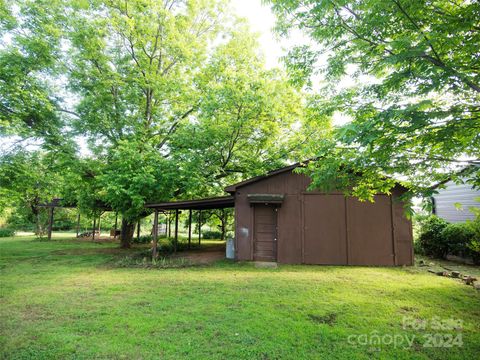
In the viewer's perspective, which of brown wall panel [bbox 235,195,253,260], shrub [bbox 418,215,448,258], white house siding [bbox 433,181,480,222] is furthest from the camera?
shrub [bbox 418,215,448,258]

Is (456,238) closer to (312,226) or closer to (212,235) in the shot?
(312,226)

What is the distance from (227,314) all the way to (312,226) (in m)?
5.94

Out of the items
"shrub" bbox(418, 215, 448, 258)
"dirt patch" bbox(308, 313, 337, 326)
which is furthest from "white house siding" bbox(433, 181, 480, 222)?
"dirt patch" bbox(308, 313, 337, 326)

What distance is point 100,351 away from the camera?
3.34m

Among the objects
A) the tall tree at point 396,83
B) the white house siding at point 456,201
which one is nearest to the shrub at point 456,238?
the white house siding at point 456,201

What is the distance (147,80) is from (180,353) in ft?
38.3

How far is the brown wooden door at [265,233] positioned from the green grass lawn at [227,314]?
1793mm

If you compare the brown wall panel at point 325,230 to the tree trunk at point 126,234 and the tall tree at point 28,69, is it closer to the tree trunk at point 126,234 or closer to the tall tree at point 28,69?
the tree trunk at point 126,234

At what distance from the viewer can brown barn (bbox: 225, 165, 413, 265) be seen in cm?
952

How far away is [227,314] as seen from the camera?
4602 millimetres

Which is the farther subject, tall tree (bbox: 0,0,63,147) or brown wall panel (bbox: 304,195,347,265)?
brown wall panel (bbox: 304,195,347,265)

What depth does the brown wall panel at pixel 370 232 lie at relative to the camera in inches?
372

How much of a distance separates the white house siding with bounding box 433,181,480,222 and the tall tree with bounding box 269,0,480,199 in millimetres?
7745

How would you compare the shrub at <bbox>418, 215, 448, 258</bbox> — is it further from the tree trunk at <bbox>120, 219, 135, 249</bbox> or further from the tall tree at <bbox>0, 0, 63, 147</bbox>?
the tall tree at <bbox>0, 0, 63, 147</bbox>
